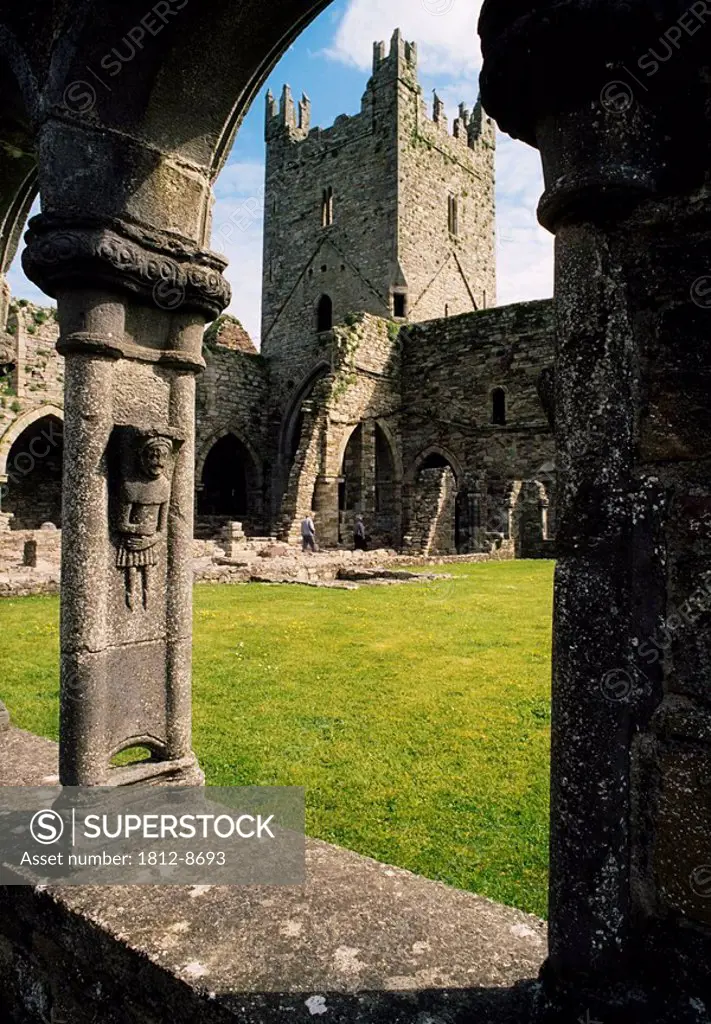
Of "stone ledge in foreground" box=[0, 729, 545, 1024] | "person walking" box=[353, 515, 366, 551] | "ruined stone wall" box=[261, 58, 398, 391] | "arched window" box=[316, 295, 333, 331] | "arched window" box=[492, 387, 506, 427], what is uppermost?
"ruined stone wall" box=[261, 58, 398, 391]

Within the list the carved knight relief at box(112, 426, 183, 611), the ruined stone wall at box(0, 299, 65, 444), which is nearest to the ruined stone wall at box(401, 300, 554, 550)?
the ruined stone wall at box(0, 299, 65, 444)

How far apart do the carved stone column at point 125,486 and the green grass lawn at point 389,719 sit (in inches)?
44.2

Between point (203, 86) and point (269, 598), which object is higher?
point (203, 86)

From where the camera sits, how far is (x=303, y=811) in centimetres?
328

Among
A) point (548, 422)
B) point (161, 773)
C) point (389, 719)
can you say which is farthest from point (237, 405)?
point (548, 422)

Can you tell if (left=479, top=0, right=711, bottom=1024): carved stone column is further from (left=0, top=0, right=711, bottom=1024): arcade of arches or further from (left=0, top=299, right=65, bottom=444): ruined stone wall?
(left=0, top=299, right=65, bottom=444): ruined stone wall

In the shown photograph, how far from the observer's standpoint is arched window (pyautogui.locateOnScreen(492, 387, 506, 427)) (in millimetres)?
21219

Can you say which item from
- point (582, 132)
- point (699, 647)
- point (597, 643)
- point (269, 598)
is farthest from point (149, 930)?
point (269, 598)

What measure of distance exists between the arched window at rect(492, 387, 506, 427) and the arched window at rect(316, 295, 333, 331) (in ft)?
33.7

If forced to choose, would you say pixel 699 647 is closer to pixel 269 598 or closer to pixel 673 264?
pixel 673 264

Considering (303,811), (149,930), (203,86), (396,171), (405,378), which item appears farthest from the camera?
(396,171)

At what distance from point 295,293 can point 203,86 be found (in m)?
28.8

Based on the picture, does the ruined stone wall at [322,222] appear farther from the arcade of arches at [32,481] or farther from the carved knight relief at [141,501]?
the carved knight relief at [141,501]

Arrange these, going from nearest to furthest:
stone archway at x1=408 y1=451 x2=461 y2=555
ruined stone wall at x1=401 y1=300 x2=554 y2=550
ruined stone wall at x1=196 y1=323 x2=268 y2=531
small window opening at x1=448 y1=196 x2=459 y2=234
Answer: stone archway at x1=408 y1=451 x2=461 y2=555
ruined stone wall at x1=401 y1=300 x2=554 y2=550
ruined stone wall at x1=196 y1=323 x2=268 y2=531
small window opening at x1=448 y1=196 x2=459 y2=234
